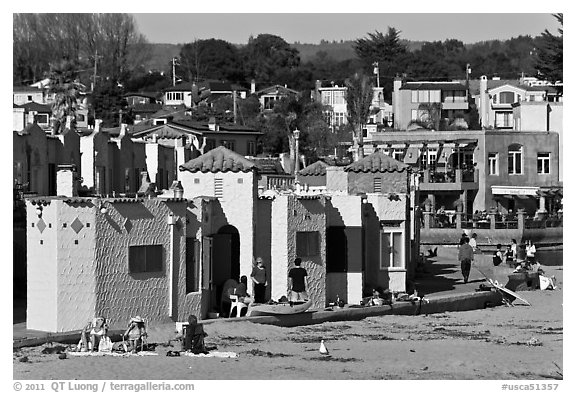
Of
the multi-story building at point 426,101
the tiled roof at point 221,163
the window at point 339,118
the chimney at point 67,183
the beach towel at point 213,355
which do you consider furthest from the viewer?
the window at point 339,118

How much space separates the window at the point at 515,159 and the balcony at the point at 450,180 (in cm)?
197

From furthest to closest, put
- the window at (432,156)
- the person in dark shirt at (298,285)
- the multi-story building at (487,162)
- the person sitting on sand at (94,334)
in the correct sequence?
the window at (432,156), the multi-story building at (487,162), the person in dark shirt at (298,285), the person sitting on sand at (94,334)

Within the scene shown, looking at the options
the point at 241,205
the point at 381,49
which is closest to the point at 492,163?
the point at 241,205

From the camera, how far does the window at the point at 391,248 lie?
4228 centimetres

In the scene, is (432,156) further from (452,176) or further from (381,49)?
(381,49)

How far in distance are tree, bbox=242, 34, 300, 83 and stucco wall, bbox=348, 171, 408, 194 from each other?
321 feet

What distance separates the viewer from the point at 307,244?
38938mm

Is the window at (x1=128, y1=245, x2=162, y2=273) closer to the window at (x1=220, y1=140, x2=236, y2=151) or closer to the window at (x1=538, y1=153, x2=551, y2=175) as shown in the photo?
the window at (x1=220, y1=140, x2=236, y2=151)

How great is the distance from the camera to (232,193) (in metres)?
37.7

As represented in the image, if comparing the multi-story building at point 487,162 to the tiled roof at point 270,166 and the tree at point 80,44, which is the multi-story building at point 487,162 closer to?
the tiled roof at point 270,166

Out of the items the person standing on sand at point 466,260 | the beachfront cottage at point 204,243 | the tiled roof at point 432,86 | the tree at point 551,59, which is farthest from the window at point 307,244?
the tiled roof at point 432,86

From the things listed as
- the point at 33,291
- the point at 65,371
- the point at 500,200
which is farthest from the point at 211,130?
the point at 65,371

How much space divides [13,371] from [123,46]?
3572 inches

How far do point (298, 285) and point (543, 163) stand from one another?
149 ft
